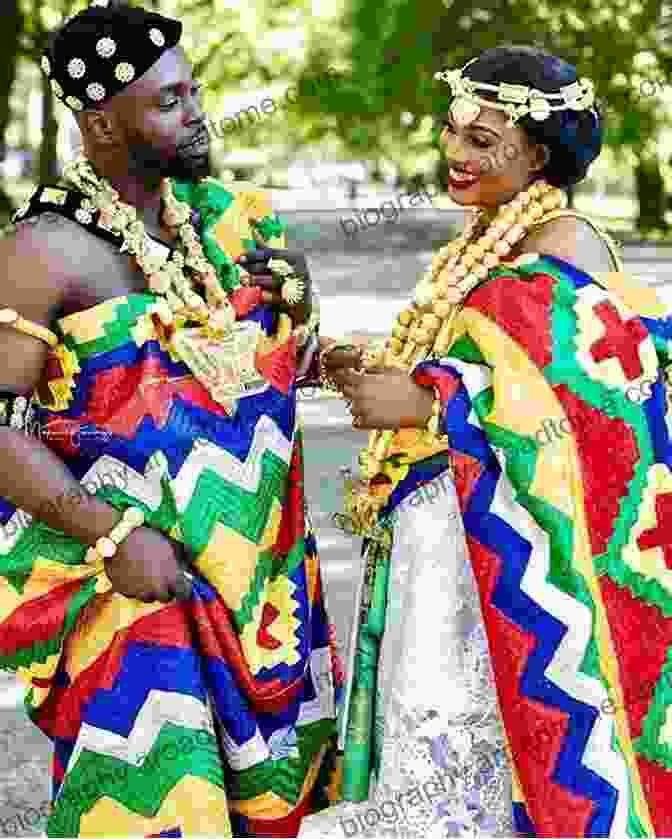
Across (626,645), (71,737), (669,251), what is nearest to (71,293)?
(71,737)

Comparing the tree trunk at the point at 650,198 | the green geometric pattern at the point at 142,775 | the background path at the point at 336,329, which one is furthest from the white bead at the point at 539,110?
the tree trunk at the point at 650,198

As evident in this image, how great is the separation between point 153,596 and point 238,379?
475 millimetres

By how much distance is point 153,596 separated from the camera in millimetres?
2963

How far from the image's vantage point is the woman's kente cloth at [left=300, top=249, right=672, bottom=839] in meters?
2.94

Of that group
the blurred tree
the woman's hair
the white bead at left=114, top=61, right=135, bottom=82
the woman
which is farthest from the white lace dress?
the blurred tree

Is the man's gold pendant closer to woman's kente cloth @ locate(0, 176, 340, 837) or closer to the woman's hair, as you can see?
woman's kente cloth @ locate(0, 176, 340, 837)

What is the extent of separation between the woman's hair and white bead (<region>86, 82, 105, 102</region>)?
0.76 meters

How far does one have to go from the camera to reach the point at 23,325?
2.87 meters

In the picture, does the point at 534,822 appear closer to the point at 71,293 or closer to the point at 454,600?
the point at 454,600

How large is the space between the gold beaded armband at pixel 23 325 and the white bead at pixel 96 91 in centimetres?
47

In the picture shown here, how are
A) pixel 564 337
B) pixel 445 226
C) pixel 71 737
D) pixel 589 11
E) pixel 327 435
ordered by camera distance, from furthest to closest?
pixel 589 11
pixel 445 226
pixel 327 435
pixel 71 737
pixel 564 337

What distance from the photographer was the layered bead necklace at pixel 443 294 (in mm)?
3143

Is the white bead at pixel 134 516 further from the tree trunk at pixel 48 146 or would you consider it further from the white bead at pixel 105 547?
the tree trunk at pixel 48 146

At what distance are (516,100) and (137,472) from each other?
42.2 inches
